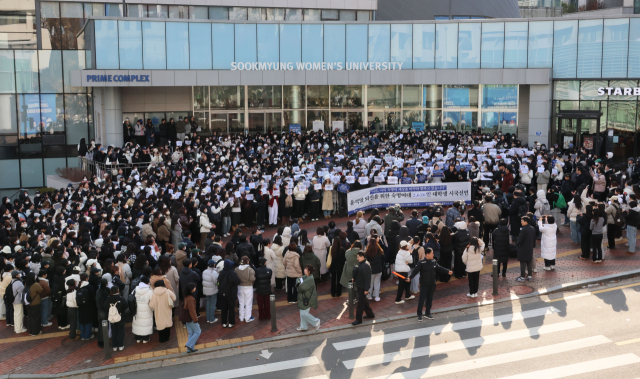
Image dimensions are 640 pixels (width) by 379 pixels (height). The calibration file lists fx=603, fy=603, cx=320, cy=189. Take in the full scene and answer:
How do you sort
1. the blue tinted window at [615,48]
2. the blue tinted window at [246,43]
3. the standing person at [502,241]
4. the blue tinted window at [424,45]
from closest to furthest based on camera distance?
the standing person at [502,241] → the blue tinted window at [615,48] → the blue tinted window at [246,43] → the blue tinted window at [424,45]

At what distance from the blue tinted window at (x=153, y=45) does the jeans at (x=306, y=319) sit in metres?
25.9

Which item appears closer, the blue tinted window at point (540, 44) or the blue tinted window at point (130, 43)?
the blue tinted window at point (130, 43)

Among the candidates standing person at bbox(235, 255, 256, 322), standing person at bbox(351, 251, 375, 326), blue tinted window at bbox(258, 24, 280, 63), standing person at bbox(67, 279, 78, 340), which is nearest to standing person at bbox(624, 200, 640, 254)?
standing person at bbox(351, 251, 375, 326)

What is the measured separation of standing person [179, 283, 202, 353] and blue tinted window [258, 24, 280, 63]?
26.3 m

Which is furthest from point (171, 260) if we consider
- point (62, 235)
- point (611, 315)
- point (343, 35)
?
point (343, 35)

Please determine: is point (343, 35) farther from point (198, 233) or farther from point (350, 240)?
point (350, 240)

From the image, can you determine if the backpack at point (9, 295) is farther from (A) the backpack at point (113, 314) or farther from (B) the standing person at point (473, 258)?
(B) the standing person at point (473, 258)

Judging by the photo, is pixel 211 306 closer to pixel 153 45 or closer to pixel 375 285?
pixel 375 285

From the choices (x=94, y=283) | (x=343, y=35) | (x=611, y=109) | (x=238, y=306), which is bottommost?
(x=238, y=306)

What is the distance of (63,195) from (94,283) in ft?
35.5

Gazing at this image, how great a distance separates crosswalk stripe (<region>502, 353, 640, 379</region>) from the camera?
10.6 meters

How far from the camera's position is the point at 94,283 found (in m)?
13.0

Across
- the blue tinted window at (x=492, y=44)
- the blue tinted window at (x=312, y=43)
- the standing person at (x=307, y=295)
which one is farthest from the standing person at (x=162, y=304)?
the blue tinted window at (x=492, y=44)

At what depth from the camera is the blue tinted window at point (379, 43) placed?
3728 cm
